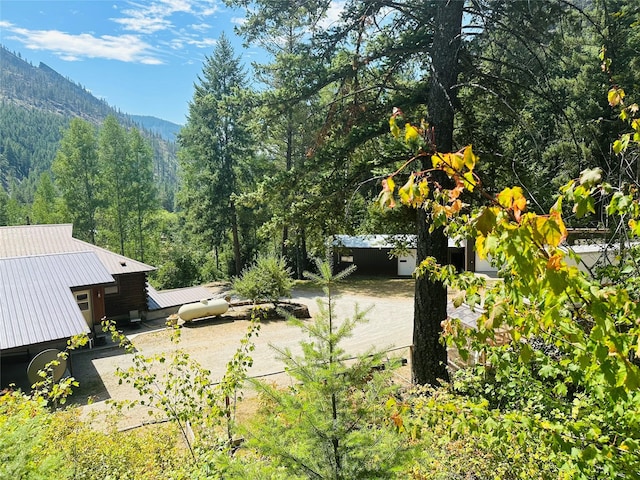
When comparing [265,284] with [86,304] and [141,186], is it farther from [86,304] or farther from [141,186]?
[141,186]

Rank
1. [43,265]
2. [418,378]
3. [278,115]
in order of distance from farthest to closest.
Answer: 1. [43,265]
2. [278,115]
3. [418,378]

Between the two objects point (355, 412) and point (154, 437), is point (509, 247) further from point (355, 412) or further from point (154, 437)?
point (154, 437)

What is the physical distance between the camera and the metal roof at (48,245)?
14555 mm

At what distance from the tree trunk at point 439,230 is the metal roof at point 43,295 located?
8325 millimetres

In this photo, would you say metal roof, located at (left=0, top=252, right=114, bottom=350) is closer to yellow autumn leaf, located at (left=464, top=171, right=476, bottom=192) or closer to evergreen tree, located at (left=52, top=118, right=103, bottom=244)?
yellow autumn leaf, located at (left=464, top=171, right=476, bottom=192)

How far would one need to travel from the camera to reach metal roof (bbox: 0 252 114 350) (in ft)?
30.5

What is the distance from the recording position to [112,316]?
15000 millimetres

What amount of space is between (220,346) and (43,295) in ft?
17.0

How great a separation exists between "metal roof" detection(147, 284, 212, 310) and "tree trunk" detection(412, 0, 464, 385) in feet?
40.0

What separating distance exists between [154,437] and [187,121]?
23.3 meters

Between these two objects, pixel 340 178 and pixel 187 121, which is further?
pixel 187 121

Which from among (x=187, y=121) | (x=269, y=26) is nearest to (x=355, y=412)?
(x=269, y=26)

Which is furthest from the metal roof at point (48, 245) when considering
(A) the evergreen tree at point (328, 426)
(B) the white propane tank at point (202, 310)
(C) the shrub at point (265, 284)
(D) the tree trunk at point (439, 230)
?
(A) the evergreen tree at point (328, 426)

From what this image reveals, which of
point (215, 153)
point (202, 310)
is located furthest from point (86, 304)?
point (215, 153)
